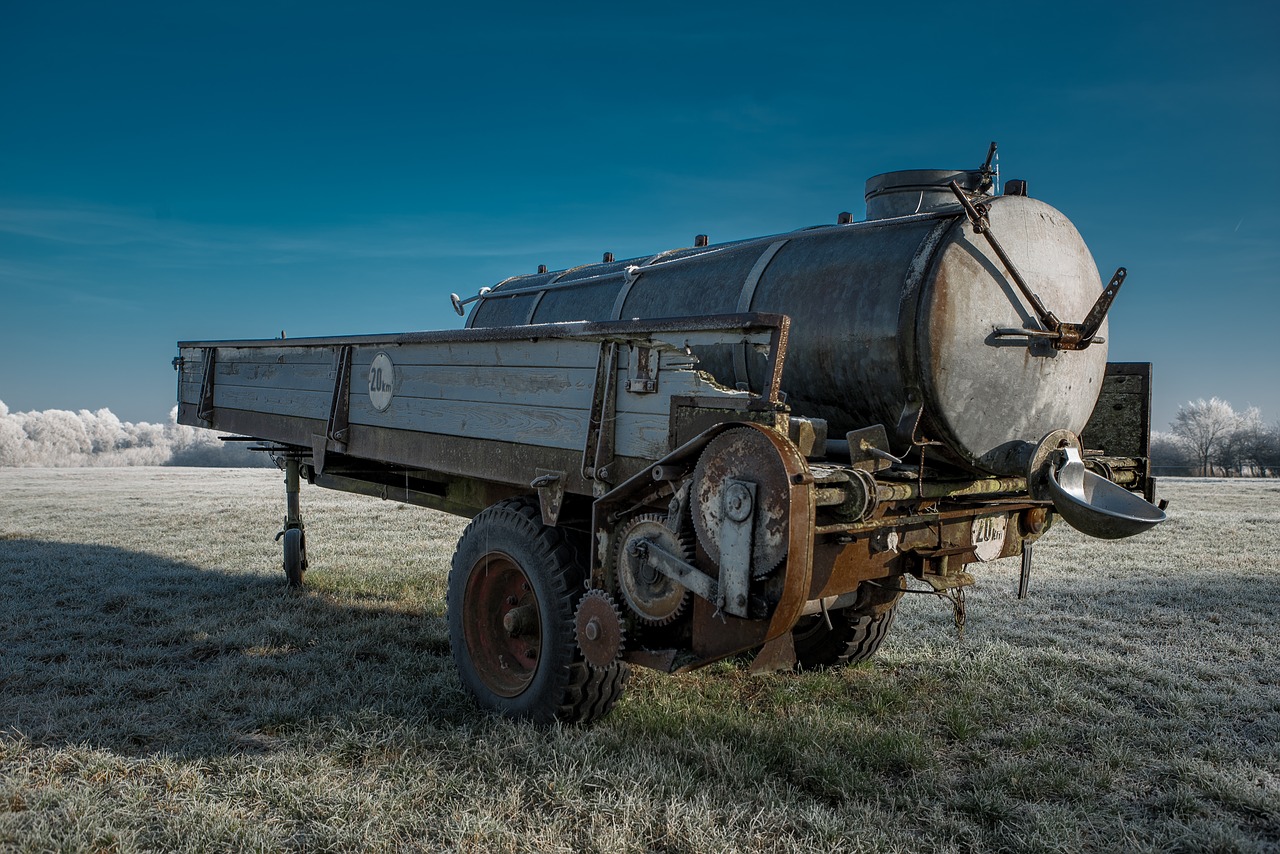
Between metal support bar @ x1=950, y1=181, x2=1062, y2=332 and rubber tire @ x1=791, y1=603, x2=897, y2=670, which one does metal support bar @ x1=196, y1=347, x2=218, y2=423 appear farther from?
metal support bar @ x1=950, y1=181, x2=1062, y2=332

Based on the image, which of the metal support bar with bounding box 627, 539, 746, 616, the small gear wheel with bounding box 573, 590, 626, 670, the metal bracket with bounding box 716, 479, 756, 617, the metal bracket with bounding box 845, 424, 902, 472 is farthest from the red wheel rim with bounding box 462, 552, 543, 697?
the metal bracket with bounding box 845, 424, 902, 472

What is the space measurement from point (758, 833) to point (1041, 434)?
91.2 inches

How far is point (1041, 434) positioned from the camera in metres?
4.04

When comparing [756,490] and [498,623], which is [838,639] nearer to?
[498,623]

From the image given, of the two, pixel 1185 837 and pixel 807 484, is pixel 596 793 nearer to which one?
pixel 807 484

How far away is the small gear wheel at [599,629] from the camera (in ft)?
11.2

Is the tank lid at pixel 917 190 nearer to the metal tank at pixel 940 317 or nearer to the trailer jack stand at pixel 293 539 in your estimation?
the metal tank at pixel 940 317

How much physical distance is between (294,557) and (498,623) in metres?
3.86

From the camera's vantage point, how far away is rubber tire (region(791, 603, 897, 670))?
5031mm

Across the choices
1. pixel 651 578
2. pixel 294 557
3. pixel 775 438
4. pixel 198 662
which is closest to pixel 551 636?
pixel 651 578

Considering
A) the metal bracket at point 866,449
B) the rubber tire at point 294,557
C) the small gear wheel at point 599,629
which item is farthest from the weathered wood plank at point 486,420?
the rubber tire at point 294,557

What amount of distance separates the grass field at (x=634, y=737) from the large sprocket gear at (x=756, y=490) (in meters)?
1.03

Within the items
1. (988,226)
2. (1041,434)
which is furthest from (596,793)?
(988,226)

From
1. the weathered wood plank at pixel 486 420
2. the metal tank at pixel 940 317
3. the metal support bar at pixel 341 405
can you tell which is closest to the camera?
the metal tank at pixel 940 317
